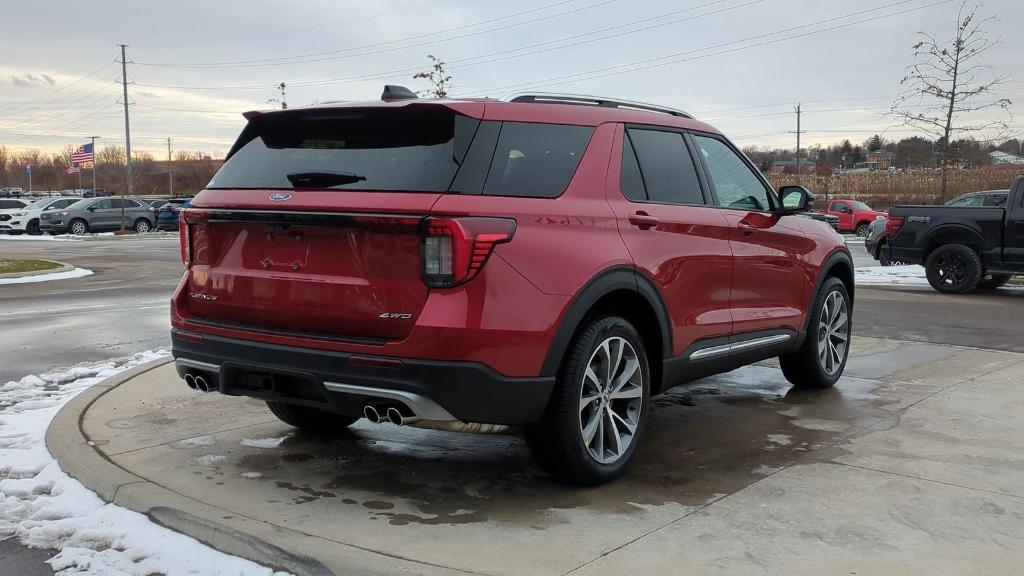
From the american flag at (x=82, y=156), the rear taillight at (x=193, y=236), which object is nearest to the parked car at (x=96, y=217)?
the american flag at (x=82, y=156)

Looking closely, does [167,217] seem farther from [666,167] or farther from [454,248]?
[454,248]

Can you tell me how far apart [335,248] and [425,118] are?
0.70 metres

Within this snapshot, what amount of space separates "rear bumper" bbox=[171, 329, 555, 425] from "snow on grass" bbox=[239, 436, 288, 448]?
1011 mm

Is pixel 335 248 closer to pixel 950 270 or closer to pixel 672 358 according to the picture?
pixel 672 358

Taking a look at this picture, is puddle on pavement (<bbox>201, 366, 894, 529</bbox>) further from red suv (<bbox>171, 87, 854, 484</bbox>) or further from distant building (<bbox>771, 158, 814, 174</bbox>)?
distant building (<bbox>771, 158, 814, 174</bbox>)

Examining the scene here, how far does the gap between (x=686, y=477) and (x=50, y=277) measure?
15354mm

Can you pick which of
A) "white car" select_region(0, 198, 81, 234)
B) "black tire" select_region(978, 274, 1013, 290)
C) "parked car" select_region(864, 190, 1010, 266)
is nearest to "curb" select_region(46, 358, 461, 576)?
"parked car" select_region(864, 190, 1010, 266)

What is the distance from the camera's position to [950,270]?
14508 millimetres

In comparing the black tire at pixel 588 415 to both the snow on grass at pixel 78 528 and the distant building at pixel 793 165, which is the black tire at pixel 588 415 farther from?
the distant building at pixel 793 165

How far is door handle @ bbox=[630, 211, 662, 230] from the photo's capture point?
15.0 feet

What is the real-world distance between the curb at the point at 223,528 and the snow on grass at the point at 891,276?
13.7 meters

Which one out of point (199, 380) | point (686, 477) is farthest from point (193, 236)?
point (686, 477)

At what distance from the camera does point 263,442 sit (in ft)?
17.3

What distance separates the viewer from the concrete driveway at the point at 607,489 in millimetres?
3578
